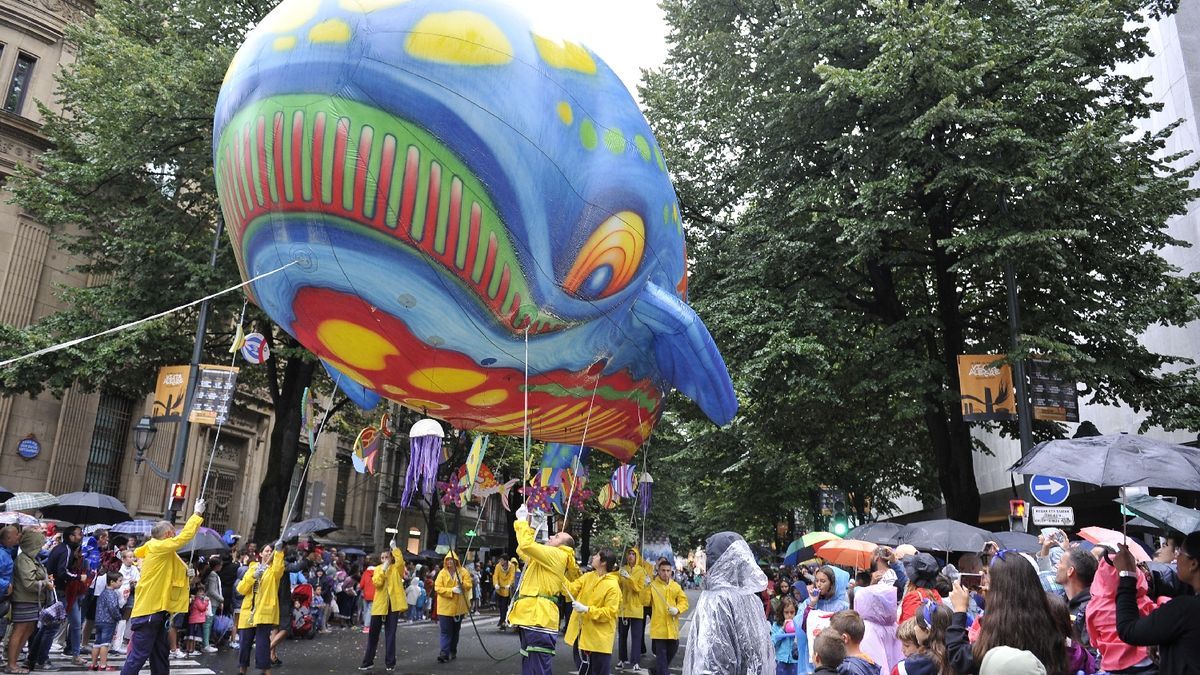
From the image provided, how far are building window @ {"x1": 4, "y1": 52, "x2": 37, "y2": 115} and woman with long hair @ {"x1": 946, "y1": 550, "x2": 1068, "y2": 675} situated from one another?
82.5 ft

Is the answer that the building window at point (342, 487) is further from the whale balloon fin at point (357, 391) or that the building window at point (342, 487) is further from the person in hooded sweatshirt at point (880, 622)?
the person in hooded sweatshirt at point (880, 622)

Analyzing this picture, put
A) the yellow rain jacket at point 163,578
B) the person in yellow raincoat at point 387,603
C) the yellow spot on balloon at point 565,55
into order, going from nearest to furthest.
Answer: the yellow spot on balloon at point 565,55, the yellow rain jacket at point 163,578, the person in yellow raincoat at point 387,603

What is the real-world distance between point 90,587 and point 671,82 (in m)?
14.6

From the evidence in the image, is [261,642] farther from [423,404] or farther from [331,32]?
[331,32]

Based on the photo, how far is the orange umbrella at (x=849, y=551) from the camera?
12.3 meters

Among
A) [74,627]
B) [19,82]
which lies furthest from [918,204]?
[19,82]

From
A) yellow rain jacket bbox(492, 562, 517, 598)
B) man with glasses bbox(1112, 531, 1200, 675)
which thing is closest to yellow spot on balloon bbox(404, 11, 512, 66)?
man with glasses bbox(1112, 531, 1200, 675)

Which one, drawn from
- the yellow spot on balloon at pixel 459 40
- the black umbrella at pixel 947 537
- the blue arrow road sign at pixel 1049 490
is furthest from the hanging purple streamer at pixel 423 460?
the blue arrow road sign at pixel 1049 490

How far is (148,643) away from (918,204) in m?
13.4

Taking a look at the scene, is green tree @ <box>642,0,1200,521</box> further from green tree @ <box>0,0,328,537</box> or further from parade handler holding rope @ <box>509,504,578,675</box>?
green tree @ <box>0,0,328,537</box>

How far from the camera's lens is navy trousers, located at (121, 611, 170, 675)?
25.1 feet

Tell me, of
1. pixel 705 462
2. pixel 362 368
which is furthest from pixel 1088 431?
pixel 362 368

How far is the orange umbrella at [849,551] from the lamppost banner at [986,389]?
2.68m

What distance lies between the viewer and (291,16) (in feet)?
15.6
